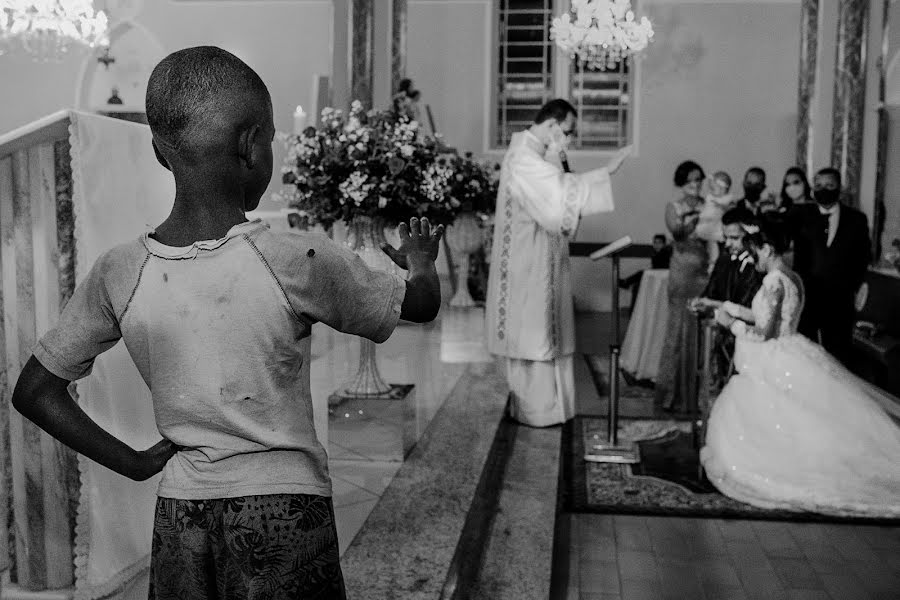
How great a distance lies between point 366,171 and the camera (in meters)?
4.05

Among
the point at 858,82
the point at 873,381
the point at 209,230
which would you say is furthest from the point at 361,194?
→ the point at 858,82

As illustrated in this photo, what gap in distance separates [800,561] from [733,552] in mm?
279

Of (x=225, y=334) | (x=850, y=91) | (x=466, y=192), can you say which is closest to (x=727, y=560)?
(x=466, y=192)

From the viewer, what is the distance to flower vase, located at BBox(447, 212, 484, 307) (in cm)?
933

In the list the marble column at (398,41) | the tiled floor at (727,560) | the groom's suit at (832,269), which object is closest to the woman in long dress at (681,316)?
the groom's suit at (832,269)

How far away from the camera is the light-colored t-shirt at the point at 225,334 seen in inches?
52.9

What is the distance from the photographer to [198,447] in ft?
4.54

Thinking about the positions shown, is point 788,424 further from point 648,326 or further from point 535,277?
point 648,326

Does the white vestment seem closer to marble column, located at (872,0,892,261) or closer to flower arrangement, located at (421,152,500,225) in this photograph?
flower arrangement, located at (421,152,500,225)

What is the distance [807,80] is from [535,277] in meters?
7.47

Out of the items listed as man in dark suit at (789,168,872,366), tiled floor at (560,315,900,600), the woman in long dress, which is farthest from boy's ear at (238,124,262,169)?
man in dark suit at (789,168,872,366)

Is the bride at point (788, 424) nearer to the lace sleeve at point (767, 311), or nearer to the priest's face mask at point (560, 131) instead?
the lace sleeve at point (767, 311)

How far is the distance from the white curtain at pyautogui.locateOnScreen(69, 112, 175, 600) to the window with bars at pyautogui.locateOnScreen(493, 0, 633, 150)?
11.3 m

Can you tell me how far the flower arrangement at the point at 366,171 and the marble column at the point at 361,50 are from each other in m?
6.37
